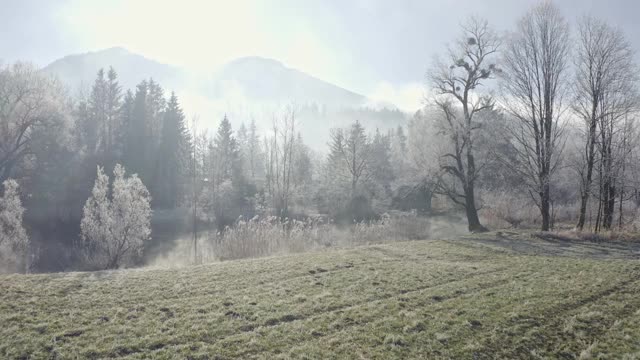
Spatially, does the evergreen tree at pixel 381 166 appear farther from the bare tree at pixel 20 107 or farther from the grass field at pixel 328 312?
the grass field at pixel 328 312

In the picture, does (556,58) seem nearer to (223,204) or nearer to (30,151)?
(223,204)

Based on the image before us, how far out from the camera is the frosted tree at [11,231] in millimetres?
16641

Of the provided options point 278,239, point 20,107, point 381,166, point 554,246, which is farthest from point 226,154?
point 554,246

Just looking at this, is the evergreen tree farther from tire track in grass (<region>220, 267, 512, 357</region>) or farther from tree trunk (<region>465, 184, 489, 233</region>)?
tire track in grass (<region>220, 267, 512, 357</region>)

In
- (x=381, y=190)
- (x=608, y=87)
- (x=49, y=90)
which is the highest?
(x=49, y=90)

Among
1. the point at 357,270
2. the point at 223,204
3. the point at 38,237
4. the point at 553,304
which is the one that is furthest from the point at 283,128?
the point at 553,304

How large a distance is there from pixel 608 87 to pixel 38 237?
33432 mm

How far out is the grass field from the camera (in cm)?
516

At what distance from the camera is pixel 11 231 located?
691 inches

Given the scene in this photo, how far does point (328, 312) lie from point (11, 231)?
1728 cm

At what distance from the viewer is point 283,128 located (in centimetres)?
3656

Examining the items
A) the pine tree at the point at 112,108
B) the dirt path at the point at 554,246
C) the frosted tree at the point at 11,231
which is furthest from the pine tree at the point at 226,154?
the dirt path at the point at 554,246

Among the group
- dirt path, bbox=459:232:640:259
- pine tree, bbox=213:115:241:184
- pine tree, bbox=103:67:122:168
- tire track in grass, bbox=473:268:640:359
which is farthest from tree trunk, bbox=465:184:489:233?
pine tree, bbox=103:67:122:168

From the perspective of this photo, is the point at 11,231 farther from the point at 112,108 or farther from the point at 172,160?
the point at 112,108
